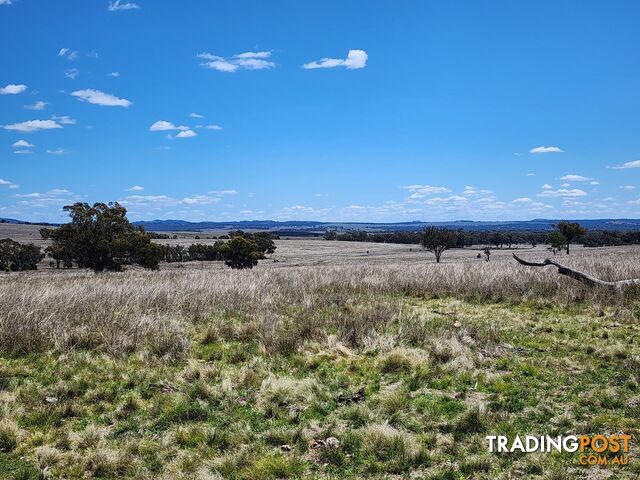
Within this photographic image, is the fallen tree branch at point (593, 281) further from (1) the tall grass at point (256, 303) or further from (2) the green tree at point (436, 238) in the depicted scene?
(2) the green tree at point (436, 238)

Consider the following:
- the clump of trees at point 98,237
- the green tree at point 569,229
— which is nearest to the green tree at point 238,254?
the clump of trees at point 98,237

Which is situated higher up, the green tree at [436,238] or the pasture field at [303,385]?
the green tree at [436,238]

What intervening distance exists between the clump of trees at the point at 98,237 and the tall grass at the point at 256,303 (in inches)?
811

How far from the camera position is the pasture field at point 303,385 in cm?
458

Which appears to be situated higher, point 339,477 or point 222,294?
point 222,294

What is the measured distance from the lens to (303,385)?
642 cm

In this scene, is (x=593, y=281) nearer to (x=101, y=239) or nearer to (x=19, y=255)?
(x=101, y=239)

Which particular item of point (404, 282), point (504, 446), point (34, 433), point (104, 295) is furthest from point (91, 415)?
point (404, 282)

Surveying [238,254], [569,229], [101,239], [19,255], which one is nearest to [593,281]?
[101,239]

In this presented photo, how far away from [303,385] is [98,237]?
3053 centimetres

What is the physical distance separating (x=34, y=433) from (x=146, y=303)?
5972 millimetres

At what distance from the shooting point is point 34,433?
16.8 feet

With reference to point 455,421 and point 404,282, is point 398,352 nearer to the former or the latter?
point 455,421

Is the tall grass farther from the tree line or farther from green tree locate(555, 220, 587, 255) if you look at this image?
green tree locate(555, 220, 587, 255)
